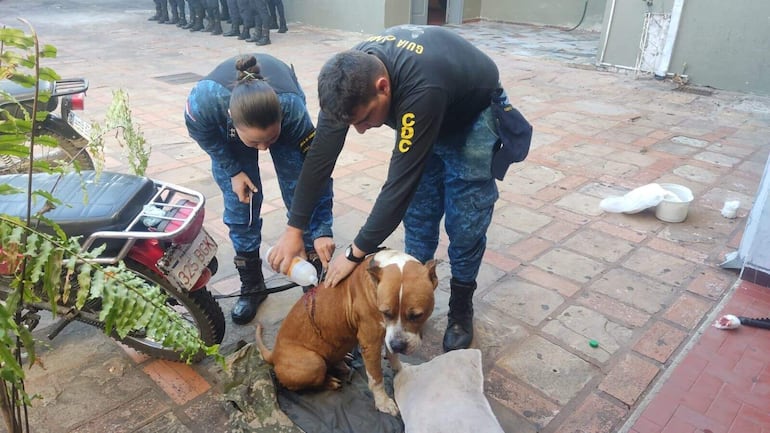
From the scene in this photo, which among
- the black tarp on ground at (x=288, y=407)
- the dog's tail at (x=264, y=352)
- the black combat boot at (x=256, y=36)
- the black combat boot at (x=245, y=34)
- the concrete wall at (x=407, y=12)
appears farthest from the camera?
the black combat boot at (x=245, y=34)

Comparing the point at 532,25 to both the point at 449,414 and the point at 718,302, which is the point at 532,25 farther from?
the point at 449,414

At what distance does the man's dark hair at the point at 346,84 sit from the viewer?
72.4 inches

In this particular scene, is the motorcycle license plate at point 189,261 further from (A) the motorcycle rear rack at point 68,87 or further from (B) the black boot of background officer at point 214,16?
(B) the black boot of background officer at point 214,16

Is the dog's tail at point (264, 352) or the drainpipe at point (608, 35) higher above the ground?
the drainpipe at point (608, 35)

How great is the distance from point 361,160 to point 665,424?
375 cm

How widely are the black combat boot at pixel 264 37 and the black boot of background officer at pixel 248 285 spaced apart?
929 centimetres

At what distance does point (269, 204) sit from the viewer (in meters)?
4.45

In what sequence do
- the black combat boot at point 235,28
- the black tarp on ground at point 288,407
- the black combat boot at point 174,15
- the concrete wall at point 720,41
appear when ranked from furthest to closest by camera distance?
the black combat boot at point 174,15 → the black combat boot at point 235,28 → the concrete wall at point 720,41 → the black tarp on ground at point 288,407

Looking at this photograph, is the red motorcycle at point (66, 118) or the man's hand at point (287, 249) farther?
the red motorcycle at point (66, 118)

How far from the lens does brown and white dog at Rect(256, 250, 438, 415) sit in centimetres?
203

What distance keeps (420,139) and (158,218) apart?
121 centimetres

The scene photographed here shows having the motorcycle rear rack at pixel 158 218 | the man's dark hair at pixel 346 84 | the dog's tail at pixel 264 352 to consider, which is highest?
the man's dark hair at pixel 346 84

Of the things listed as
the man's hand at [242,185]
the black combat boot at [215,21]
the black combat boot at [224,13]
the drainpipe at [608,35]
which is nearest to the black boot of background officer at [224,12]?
the black combat boot at [224,13]

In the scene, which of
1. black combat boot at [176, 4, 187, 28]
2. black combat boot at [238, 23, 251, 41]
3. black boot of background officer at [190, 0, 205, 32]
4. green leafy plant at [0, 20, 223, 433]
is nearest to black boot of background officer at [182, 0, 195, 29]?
black boot of background officer at [190, 0, 205, 32]
